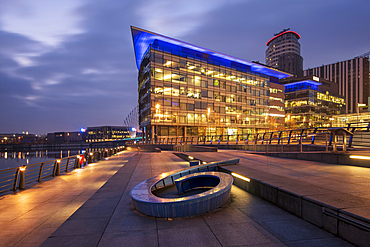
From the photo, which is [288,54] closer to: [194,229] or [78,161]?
[78,161]

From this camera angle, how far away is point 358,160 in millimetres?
8859

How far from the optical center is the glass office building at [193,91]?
161 ft

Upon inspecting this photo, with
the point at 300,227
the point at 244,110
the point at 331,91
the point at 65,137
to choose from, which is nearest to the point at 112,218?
the point at 300,227

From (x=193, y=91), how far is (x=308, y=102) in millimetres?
66327

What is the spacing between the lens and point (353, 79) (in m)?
161

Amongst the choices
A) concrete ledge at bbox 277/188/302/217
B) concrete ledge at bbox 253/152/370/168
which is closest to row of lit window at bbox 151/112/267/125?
concrete ledge at bbox 253/152/370/168

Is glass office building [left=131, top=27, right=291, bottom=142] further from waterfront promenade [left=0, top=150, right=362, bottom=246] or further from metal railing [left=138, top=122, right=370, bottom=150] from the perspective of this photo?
waterfront promenade [left=0, top=150, right=362, bottom=246]

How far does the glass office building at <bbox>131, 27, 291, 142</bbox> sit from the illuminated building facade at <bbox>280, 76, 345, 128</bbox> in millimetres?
33534

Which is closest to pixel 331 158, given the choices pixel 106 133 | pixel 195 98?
pixel 195 98

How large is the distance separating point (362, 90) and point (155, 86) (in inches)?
7276

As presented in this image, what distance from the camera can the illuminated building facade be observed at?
92375 mm

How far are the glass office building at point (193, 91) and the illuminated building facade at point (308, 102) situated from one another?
33534 mm

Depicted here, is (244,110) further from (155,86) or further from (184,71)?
(155,86)

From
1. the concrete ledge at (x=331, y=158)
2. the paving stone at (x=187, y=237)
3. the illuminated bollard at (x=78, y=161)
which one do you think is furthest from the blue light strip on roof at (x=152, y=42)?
the paving stone at (x=187, y=237)
